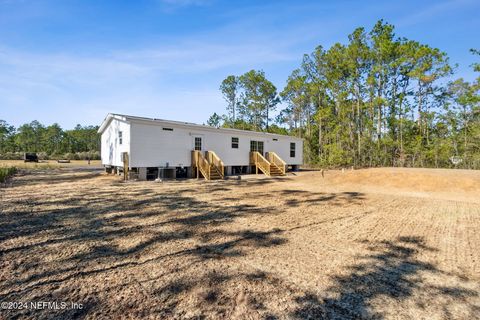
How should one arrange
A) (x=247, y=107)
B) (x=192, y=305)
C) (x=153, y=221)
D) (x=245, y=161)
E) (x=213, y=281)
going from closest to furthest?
(x=192, y=305), (x=213, y=281), (x=153, y=221), (x=245, y=161), (x=247, y=107)

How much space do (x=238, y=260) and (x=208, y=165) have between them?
1132 centimetres

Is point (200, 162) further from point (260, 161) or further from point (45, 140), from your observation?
point (45, 140)

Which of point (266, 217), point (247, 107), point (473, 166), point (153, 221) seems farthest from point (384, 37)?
point (153, 221)

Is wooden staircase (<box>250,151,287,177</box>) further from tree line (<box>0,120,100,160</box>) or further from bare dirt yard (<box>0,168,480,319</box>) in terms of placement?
tree line (<box>0,120,100,160</box>)

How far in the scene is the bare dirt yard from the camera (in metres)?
2.67

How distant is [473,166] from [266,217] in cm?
2641

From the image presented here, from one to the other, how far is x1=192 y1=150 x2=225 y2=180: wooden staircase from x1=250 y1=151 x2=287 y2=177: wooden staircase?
4.06 meters

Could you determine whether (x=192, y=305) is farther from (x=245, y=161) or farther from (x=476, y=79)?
(x=476, y=79)

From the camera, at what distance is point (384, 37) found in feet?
84.8

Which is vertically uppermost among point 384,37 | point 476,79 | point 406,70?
point 384,37

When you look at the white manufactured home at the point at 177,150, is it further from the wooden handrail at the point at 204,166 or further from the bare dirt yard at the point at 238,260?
the bare dirt yard at the point at 238,260

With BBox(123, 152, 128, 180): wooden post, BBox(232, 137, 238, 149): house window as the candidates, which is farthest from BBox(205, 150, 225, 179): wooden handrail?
BBox(123, 152, 128, 180): wooden post

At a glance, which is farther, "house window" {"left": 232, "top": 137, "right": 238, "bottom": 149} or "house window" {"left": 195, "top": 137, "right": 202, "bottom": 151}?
"house window" {"left": 232, "top": 137, "right": 238, "bottom": 149}

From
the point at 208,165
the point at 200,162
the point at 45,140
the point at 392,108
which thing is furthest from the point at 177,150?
the point at 45,140
